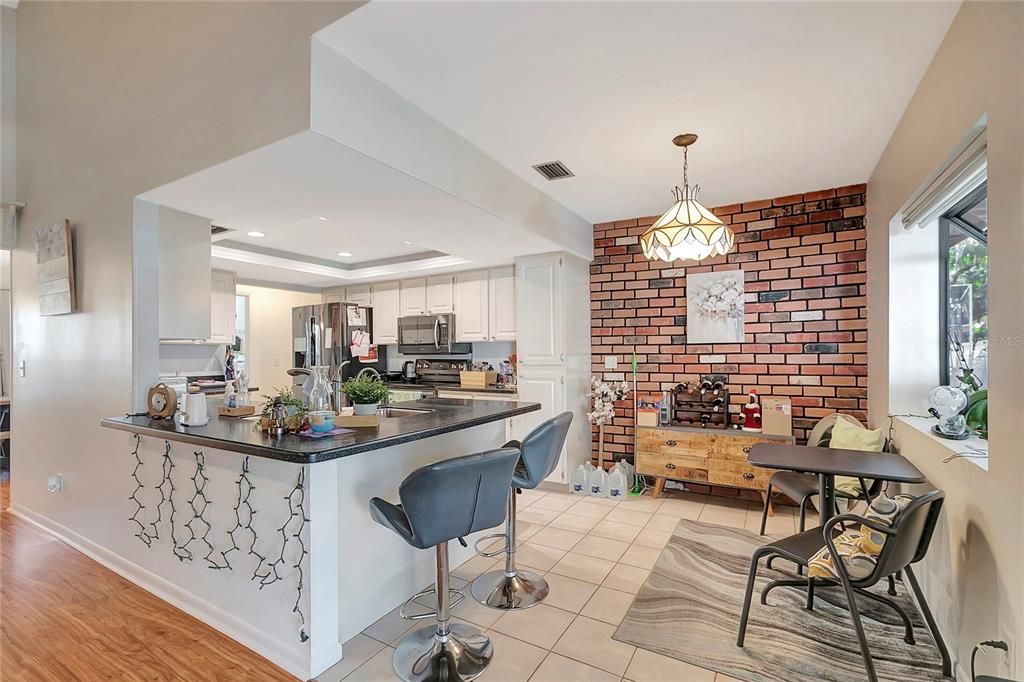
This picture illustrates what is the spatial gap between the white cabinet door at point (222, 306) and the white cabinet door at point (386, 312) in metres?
1.55

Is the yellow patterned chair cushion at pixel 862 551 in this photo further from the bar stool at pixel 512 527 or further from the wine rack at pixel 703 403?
the wine rack at pixel 703 403

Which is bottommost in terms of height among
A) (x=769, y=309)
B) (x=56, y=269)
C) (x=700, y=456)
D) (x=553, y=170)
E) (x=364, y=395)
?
(x=700, y=456)

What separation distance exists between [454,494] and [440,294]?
3.90 meters

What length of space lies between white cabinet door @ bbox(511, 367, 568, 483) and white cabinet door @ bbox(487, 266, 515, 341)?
0.56m

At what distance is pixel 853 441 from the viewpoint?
9.70ft

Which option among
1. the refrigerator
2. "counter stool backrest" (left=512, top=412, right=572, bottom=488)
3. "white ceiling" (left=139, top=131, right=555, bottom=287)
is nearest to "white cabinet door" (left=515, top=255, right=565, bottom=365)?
"white ceiling" (left=139, top=131, right=555, bottom=287)

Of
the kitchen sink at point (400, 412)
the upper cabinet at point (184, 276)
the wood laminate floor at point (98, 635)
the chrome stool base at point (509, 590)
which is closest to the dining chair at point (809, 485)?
the chrome stool base at point (509, 590)

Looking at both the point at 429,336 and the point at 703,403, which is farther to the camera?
the point at 429,336

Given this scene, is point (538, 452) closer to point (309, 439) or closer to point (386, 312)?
point (309, 439)

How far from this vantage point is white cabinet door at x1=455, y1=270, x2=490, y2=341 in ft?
16.9

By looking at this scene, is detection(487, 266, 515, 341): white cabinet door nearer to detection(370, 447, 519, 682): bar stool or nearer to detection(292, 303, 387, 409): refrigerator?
detection(292, 303, 387, 409): refrigerator

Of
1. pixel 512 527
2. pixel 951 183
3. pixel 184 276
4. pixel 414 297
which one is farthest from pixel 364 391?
pixel 414 297

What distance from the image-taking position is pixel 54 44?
333cm

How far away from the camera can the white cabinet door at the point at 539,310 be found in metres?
4.38
